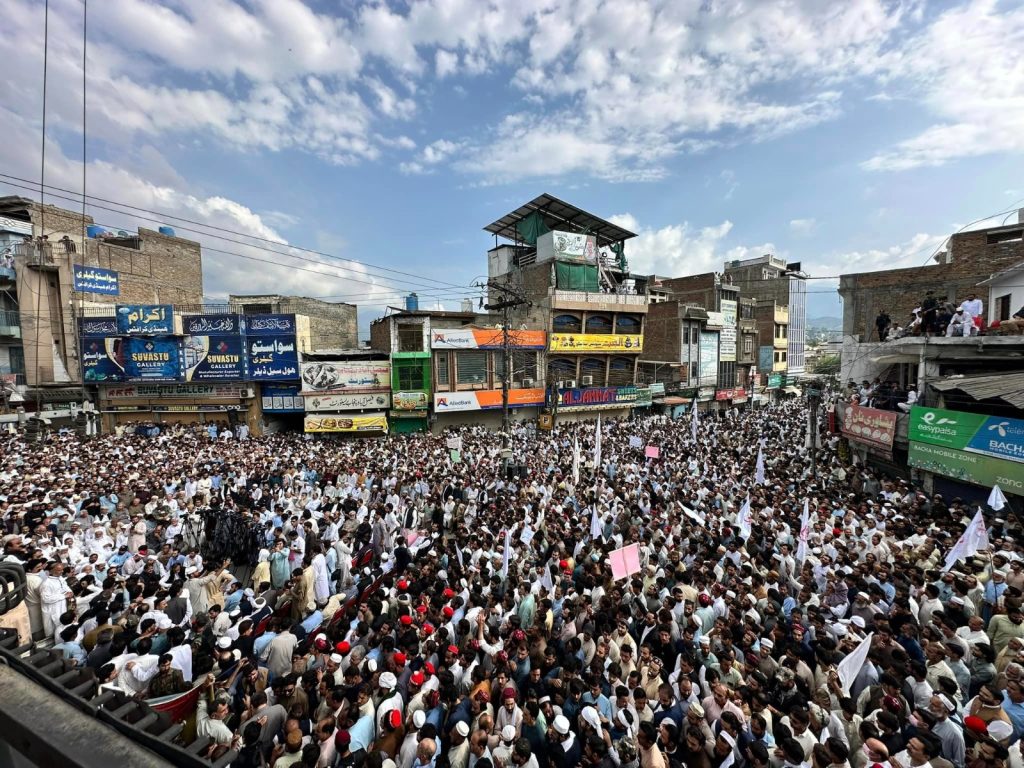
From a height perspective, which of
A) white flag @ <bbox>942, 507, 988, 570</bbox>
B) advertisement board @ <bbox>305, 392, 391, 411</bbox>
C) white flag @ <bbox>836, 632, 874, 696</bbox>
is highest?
advertisement board @ <bbox>305, 392, 391, 411</bbox>

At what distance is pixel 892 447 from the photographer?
14.2 metres

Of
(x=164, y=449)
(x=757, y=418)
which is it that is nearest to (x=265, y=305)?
(x=164, y=449)

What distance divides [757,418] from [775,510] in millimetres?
20395

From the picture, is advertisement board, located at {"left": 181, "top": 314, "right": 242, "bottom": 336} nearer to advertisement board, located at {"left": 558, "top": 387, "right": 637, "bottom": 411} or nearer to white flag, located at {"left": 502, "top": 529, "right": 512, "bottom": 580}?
advertisement board, located at {"left": 558, "top": 387, "right": 637, "bottom": 411}

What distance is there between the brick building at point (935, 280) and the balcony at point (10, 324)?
4691 centimetres

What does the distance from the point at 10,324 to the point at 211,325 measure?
12.4 metres

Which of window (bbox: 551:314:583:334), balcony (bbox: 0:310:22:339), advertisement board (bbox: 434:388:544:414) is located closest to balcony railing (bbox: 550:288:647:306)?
window (bbox: 551:314:583:334)

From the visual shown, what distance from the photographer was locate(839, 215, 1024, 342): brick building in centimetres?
2031

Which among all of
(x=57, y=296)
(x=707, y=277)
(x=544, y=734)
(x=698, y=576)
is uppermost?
(x=707, y=277)

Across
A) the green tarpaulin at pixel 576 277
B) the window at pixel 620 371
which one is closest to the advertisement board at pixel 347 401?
the green tarpaulin at pixel 576 277

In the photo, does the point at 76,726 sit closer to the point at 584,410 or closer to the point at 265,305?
the point at 584,410

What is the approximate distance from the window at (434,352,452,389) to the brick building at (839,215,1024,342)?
2235 centimetres

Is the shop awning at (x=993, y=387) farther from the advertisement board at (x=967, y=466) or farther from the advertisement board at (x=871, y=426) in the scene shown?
the advertisement board at (x=871, y=426)

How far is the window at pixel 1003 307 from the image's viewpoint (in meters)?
16.6
